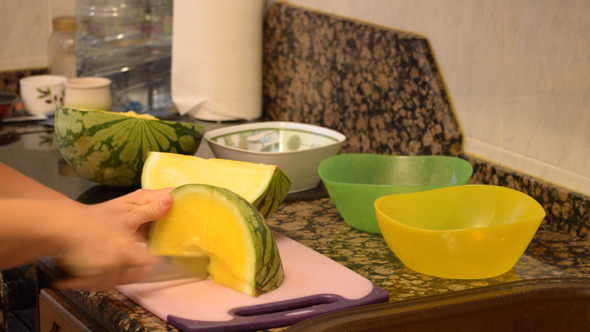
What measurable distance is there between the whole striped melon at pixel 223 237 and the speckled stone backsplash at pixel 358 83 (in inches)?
23.9

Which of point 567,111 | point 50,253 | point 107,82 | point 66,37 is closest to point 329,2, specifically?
point 107,82

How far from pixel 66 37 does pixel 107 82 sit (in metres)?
0.41

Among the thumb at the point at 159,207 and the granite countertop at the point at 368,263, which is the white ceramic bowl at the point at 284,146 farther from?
the thumb at the point at 159,207

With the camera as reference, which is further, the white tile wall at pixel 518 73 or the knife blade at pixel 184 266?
the white tile wall at pixel 518 73

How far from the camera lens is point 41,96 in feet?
6.81

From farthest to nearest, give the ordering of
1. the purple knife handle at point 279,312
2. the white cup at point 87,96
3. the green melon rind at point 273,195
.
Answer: the white cup at point 87,96
the green melon rind at point 273,195
the purple knife handle at point 279,312

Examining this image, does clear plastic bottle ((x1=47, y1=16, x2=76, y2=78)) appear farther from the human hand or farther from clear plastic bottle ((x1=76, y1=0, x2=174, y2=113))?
the human hand

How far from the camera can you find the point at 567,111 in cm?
128

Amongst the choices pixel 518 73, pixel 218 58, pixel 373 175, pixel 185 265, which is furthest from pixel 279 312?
pixel 218 58

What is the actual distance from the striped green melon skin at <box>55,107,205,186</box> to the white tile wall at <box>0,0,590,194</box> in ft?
1.80

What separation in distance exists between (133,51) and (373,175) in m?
1.04

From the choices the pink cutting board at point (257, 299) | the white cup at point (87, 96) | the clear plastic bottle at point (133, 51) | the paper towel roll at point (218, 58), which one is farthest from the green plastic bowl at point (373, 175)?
the clear plastic bottle at point (133, 51)

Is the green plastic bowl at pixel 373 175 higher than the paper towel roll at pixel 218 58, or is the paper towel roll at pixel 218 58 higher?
the paper towel roll at pixel 218 58

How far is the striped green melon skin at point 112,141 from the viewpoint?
4.77 feet
